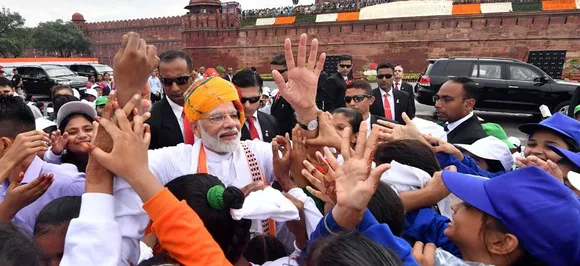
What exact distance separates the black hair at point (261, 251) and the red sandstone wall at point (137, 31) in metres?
32.5

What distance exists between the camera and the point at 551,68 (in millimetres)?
16422

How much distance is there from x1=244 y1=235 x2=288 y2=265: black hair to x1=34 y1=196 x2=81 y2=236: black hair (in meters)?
0.74

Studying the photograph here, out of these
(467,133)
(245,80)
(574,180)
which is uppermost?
(245,80)

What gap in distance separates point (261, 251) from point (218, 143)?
624mm

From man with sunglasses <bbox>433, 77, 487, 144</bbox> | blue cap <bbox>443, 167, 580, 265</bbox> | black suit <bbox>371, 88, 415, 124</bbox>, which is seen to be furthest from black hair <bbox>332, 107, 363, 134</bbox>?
black suit <bbox>371, 88, 415, 124</bbox>

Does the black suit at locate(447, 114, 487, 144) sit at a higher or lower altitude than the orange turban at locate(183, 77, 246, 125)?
lower

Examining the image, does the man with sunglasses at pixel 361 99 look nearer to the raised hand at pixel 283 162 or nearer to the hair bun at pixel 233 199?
the raised hand at pixel 283 162

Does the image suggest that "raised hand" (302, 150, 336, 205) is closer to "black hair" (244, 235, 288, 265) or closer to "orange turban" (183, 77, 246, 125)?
"black hair" (244, 235, 288, 265)

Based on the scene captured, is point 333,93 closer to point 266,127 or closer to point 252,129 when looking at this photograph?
point 266,127

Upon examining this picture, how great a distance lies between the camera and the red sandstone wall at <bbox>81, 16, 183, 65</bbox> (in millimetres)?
32131

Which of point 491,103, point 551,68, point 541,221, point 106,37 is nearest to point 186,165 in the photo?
point 541,221

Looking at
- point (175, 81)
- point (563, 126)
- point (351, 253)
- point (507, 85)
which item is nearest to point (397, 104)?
point (563, 126)

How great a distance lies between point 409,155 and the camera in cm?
190

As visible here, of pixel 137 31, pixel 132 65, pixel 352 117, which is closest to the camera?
pixel 132 65
